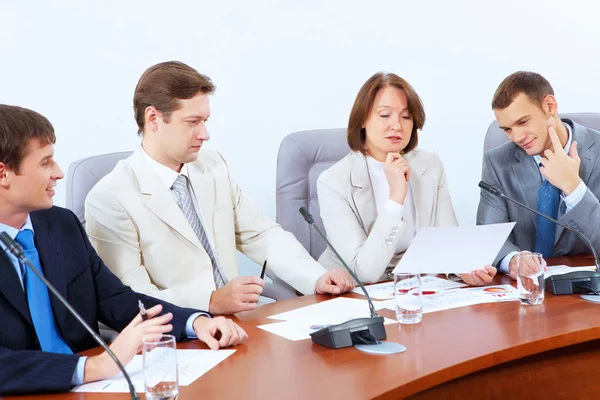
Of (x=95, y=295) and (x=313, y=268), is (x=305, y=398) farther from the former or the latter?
(x=313, y=268)

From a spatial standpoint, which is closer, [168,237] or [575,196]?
[168,237]

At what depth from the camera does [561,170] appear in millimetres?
2582

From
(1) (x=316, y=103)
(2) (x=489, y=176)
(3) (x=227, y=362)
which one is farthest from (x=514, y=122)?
(3) (x=227, y=362)

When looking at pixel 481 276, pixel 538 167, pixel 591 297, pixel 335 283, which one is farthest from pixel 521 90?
pixel 335 283

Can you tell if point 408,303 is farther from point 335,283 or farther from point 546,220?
point 546,220

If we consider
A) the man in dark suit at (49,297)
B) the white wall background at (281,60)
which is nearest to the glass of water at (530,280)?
the man in dark suit at (49,297)

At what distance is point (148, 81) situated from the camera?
2.36 metres

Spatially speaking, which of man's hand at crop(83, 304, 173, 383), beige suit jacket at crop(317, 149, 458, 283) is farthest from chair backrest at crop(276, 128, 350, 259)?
man's hand at crop(83, 304, 173, 383)

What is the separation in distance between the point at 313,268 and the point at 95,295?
722mm

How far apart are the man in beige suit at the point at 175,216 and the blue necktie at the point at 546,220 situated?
86 centimetres

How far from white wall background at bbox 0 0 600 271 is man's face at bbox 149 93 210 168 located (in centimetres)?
105

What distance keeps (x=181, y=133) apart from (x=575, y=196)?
131 centimetres

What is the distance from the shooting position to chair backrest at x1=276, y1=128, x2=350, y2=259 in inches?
116

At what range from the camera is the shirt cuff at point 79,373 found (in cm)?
149
